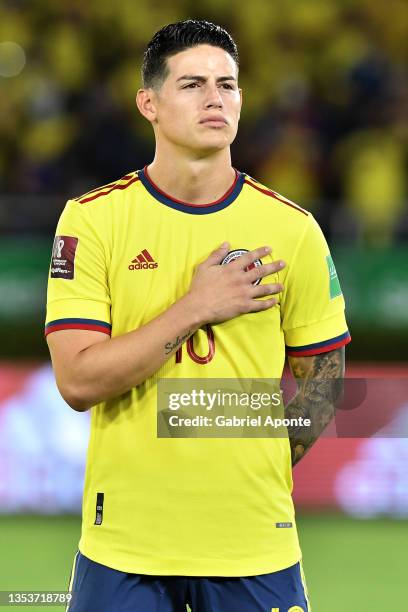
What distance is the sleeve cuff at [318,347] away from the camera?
3000 millimetres

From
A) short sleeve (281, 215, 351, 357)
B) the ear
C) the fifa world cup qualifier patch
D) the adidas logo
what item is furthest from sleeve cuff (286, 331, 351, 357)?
the ear

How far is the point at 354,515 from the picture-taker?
24.9 feet

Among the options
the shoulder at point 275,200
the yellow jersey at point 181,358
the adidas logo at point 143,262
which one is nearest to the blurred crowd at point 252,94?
the shoulder at point 275,200

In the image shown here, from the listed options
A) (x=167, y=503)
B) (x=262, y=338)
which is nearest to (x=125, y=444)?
(x=167, y=503)

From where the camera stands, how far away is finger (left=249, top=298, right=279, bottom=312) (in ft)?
9.40

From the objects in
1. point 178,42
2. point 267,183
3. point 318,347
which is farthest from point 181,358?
point 267,183

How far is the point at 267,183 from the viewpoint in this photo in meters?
10.4

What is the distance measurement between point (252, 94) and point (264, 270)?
868 cm

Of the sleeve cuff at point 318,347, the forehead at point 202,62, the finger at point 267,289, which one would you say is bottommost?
the sleeve cuff at point 318,347

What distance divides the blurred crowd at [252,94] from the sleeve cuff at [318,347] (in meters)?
6.68

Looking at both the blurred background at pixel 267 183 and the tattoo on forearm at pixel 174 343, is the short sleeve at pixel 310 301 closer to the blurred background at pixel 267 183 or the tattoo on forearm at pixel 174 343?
the tattoo on forearm at pixel 174 343

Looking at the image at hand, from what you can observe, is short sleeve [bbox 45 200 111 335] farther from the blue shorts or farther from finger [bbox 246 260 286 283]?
the blue shorts

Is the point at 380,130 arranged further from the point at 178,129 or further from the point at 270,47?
the point at 178,129

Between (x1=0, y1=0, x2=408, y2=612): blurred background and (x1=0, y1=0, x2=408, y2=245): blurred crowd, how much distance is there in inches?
0.6
